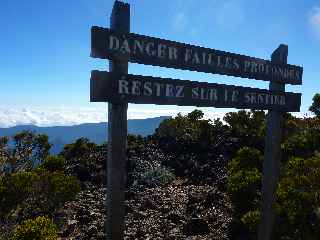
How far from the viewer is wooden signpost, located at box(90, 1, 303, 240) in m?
5.67

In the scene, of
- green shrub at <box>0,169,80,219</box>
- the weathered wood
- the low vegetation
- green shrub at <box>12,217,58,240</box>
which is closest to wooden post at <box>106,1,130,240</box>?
the weathered wood

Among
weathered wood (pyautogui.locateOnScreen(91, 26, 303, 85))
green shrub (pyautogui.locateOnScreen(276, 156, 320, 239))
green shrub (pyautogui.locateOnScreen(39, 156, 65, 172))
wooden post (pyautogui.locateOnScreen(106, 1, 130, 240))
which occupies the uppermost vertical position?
weathered wood (pyautogui.locateOnScreen(91, 26, 303, 85))

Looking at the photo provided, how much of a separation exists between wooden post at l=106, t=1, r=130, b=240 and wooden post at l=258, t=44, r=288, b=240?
312 cm

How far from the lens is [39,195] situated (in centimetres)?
1652

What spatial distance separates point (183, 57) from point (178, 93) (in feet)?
1.72

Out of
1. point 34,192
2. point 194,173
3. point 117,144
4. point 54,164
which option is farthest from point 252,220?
point 54,164

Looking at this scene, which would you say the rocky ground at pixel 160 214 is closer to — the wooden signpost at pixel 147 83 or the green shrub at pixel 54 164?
the green shrub at pixel 54 164

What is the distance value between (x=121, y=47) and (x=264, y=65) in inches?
112

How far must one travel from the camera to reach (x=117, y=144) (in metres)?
5.80

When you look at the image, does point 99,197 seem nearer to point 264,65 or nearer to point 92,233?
point 92,233

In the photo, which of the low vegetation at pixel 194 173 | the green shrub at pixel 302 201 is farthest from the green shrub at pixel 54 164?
the green shrub at pixel 302 201

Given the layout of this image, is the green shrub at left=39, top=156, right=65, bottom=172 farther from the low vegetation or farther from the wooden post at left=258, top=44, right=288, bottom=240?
the wooden post at left=258, top=44, right=288, bottom=240

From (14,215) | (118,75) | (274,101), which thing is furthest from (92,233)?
(118,75)

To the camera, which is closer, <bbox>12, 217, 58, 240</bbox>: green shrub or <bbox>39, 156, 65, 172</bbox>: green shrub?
<bbox>12, 217, 58, 240</bbox>: green shrub
